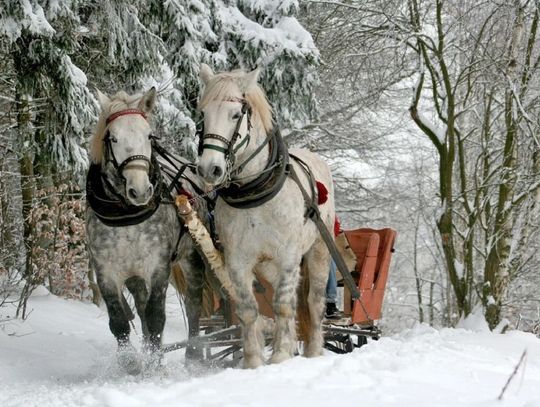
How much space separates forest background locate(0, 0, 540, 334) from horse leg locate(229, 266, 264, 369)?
1.90 metres

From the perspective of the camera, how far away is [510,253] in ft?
28.6

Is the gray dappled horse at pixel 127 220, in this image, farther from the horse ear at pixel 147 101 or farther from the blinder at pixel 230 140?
the blinder at pixel 230 140

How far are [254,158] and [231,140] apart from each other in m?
0.36

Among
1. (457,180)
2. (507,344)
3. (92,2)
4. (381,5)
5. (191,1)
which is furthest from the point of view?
(457,180)

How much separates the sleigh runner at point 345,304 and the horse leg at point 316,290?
0.12m

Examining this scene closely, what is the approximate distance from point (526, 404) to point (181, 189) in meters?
3.59

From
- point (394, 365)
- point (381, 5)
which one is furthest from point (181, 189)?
point (381, 5)

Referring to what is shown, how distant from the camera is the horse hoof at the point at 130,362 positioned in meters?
5.06

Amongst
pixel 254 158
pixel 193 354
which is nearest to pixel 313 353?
pixel 193 354

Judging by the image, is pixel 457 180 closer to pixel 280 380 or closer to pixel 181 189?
pixel 181 189

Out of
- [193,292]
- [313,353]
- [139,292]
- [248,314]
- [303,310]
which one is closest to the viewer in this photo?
[248,314]

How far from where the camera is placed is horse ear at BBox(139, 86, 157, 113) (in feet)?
16.9

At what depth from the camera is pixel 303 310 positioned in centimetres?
592

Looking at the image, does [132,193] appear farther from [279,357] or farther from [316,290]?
[316,290]
